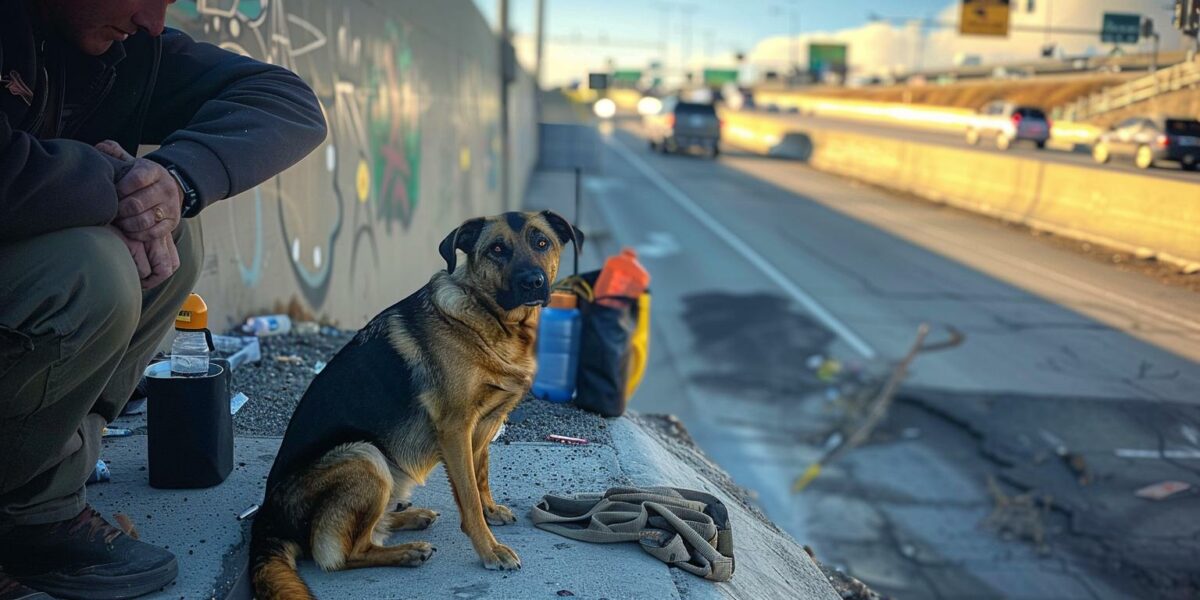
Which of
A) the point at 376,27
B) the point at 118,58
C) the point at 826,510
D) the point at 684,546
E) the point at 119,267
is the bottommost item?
the point at 826,510

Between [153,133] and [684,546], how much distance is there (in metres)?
2.22

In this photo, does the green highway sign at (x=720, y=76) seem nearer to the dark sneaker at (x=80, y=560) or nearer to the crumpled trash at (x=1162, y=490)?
the crumpled trash at (x=1162, y=490)

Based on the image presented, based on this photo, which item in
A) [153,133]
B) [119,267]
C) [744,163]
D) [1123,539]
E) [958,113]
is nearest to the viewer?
[119,267]

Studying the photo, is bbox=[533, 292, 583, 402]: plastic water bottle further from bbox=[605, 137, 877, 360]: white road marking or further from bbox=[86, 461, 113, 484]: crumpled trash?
bbox=[605, 137, 877, 360]: white road marking

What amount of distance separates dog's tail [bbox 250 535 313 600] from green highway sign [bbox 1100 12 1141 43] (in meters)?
8.65

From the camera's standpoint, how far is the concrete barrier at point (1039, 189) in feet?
44.8

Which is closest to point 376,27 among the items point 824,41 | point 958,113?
point 958,113

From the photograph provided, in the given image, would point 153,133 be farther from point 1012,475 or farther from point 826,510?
point 1012,475

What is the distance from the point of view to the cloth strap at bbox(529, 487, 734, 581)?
3688mm

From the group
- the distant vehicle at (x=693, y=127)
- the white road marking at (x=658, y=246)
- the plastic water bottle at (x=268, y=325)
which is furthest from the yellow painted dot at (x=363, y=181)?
the distant vehicle at (x=693, y=127)

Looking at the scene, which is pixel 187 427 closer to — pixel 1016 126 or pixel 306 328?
pixel 306 328

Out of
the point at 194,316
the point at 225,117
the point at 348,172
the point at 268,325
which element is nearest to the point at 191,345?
the point at 194,316

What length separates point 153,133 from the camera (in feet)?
10.7

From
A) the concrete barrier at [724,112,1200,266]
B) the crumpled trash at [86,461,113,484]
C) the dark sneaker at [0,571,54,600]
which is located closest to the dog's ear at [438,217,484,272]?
the crumpled trash at [86,461,113,484]
